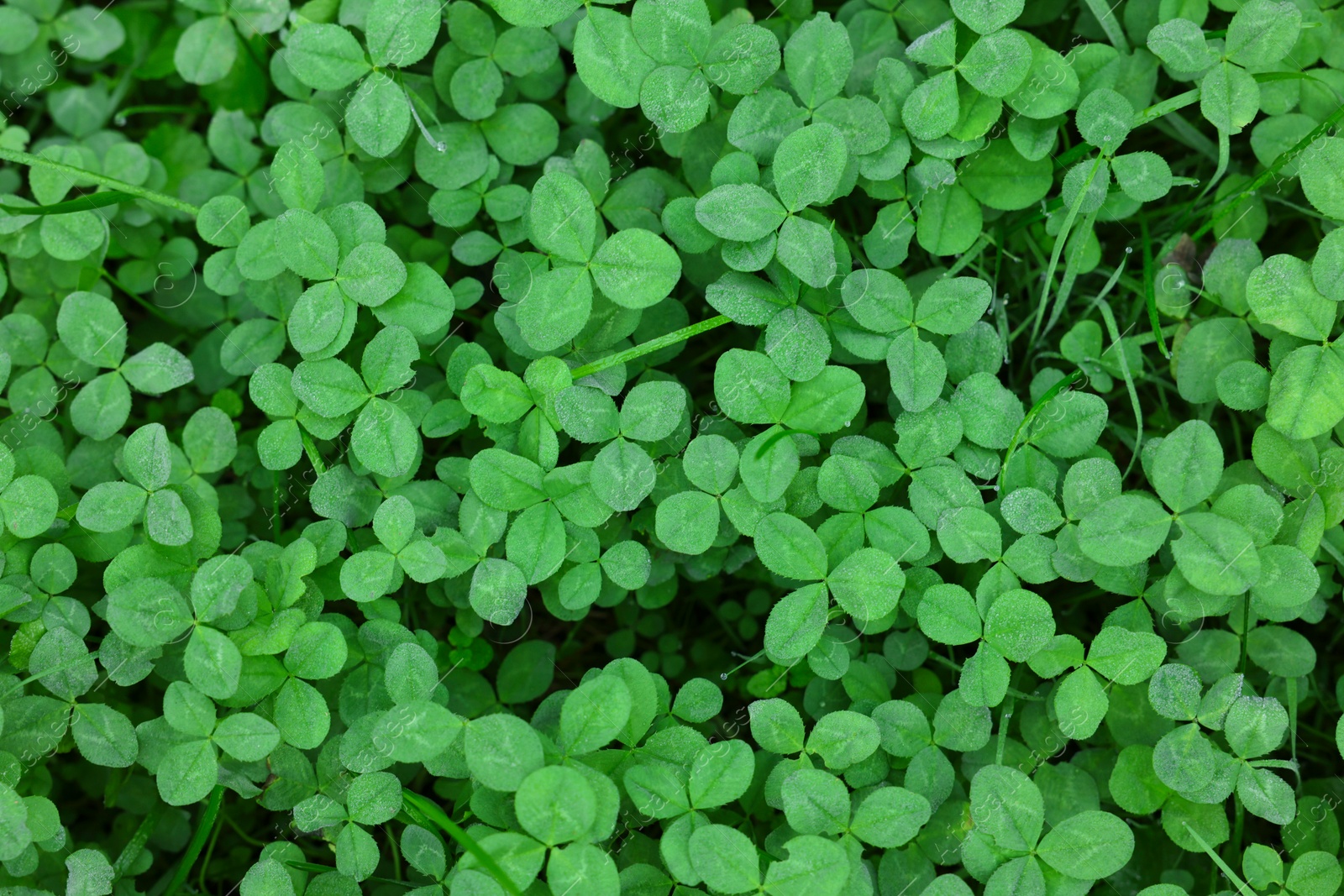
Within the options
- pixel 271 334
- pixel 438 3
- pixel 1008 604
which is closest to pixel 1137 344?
pixel 1008 604

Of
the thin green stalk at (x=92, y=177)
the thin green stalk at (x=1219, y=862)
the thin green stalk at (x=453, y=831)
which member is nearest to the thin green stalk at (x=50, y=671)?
the thin green stalk at (x=453, y=831)

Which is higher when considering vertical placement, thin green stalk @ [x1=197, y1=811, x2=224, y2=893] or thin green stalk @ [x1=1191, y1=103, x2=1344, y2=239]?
Result: thin green stalk @ [x1=1191, y1=103, x2=1344, y2=239]

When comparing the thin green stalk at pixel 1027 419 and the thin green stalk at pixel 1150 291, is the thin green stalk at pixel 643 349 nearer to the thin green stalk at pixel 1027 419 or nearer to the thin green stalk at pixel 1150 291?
the thin green stalk at pixel 1027 419

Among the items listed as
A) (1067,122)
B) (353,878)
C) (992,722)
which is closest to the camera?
(353,878)

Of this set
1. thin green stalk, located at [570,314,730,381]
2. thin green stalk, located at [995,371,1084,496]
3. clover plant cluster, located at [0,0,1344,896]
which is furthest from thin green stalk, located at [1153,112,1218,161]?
thin green stalk, located at [570,314,730,381]

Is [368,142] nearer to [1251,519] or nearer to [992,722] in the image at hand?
[992,722]

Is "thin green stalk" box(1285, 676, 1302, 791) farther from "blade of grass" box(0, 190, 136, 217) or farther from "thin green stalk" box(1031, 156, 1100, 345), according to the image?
"blade of grass" box(0, 190, 136, 217)

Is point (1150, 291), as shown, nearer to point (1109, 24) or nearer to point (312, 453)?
point (1109, 24)
